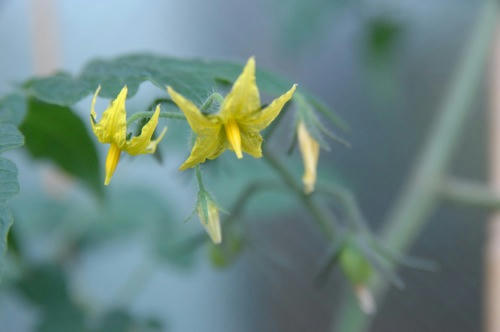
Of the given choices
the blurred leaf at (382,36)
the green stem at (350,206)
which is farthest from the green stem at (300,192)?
the blurred leaf at (382,36)

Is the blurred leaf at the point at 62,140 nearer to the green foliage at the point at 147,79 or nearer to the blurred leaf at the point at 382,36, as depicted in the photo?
the green foliage at the point at 147,79

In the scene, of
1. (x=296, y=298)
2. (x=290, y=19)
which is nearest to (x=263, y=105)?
(x=290, y=19)

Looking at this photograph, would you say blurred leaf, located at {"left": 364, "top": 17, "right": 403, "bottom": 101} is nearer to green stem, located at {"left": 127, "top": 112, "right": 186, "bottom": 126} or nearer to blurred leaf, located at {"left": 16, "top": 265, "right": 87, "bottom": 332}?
blurred leaf, located at {"left": 16, "top": 265, "right": 87, "bottom": 332}

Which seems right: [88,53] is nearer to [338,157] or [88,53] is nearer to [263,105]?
[338,157]

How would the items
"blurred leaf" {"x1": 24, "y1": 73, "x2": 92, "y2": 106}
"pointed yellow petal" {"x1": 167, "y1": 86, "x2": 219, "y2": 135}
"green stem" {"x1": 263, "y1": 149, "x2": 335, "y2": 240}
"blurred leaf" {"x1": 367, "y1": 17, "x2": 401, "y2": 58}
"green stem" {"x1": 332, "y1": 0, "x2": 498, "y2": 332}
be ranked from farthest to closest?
"blurred leaf" {"x1": 367, "y1": 17, "x2": 401, "y2": 58} → "green stem" {"x1": 332, "y1": 0, "x2": 498, "y2": 332} → "green stem" {"x1": 263, "y1": 149, "x2": 335, "y2": 240} → "blurred leaf" {"x1": 24, "y1": 73, "x2": 92, "y2": 106} → "pointed yellow petal" {"x1": 167, "y1": 86, "x2": 219, "y2": 135}

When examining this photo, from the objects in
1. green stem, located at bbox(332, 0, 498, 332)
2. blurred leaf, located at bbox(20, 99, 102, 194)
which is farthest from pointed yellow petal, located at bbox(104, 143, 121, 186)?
green stem, located at bbox(332, 0, 498, 332)
